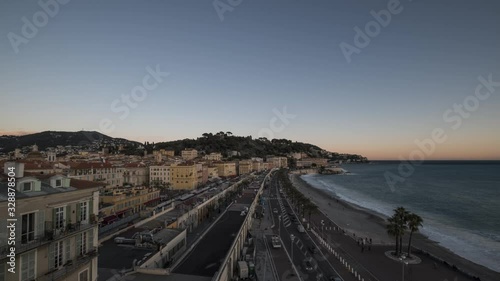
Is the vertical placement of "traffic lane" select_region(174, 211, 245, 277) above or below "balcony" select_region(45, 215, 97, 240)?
below

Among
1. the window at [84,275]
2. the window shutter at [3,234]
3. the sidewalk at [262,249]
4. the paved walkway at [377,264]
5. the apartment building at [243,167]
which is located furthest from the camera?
the apartment building at [243,167]

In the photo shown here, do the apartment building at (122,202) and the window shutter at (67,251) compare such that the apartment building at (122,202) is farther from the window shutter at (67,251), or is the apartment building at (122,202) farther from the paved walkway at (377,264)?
the window shutter at (67,251)

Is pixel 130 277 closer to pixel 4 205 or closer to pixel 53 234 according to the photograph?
pixel 53 234

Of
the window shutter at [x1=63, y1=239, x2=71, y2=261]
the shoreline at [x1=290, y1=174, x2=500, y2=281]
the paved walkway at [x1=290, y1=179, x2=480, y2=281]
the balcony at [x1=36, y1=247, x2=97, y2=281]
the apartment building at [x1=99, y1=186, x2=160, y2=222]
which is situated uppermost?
the window shutter at [x1=63, y1=239, x2=71, y2=261]

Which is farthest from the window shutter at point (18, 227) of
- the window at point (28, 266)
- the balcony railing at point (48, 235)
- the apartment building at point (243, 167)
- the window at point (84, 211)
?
the apartment building at point (243, 167)

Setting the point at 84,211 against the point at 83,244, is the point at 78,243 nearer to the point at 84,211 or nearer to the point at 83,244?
the point at 83,244

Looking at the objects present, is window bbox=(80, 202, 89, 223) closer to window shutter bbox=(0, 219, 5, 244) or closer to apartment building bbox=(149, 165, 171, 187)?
window shutter bbox=(0, 219, 5, 244)

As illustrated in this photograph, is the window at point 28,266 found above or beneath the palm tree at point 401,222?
above

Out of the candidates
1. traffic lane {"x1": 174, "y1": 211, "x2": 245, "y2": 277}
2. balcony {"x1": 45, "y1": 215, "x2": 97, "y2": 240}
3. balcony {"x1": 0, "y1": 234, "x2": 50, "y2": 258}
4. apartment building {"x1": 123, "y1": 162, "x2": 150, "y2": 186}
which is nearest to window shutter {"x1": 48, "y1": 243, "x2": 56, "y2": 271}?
balcony {"x1": 45, "y1": 215, "x2": 97, "y2": 240}
